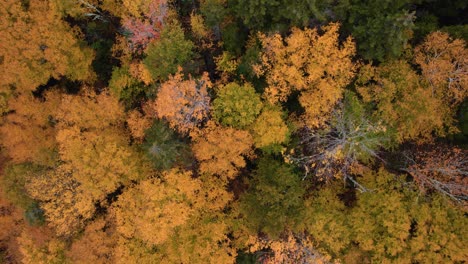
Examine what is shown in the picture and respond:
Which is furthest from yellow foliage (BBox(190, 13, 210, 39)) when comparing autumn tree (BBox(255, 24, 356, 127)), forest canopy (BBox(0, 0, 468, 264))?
autumn tree (BBox(255, 24, 356, 127))

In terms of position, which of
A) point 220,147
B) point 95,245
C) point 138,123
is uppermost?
point 220,147

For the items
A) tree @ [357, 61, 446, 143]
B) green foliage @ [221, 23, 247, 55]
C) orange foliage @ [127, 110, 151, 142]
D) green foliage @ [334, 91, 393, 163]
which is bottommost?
orange foliage @ [127, 110, 151, 142]

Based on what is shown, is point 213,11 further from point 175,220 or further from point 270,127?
point 175,220

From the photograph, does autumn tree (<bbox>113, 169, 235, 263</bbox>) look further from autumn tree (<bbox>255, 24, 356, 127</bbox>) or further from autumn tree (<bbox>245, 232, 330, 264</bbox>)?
autumn tree (<bbox>255, 24, 356, 127</bbox>)

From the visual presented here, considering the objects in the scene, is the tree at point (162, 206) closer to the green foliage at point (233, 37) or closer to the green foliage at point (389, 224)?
the green foliage at point (389, 224)

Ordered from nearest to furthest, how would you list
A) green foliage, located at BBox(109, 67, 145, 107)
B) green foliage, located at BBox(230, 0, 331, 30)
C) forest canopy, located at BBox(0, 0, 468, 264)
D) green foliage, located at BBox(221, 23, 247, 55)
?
1. green foliage, located at BBox(230, 0, 331, 30)
2. forest canopy, located at BBox(0, 0, 468, 264)
3. green foliage, located at BBox(221, 23, 247, 55)
4. green foliage, located at BBox(109, 67, 145, 107)

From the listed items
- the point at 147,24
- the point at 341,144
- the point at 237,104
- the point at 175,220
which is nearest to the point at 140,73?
the point at 147,24

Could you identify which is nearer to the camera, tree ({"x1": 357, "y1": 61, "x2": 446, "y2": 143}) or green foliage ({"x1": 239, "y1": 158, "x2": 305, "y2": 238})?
tree ({"x1": 357, "y1": 61, "x2": 446, "y2": 143})

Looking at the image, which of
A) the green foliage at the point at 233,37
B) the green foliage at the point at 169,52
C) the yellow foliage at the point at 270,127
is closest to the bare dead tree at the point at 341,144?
the yellow foliage at the point at 270,127
